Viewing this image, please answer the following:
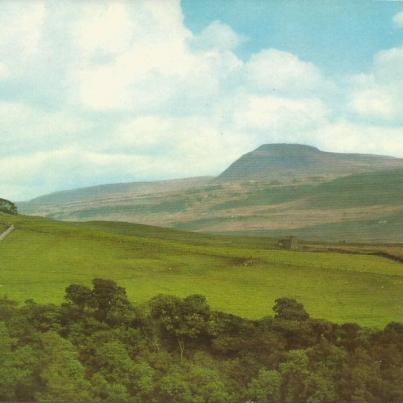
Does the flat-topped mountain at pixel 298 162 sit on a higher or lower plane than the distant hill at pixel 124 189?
higher

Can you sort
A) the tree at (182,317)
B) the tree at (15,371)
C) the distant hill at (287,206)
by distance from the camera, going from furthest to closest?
the distant hill at (287,206), the tree at (182,317), the tree at (15,371)

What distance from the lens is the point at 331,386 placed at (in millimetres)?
9414

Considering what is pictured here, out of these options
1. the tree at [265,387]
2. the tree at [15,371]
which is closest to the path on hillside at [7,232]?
the tree at [15,371]

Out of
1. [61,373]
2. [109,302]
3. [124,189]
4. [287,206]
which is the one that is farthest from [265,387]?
[124,189]

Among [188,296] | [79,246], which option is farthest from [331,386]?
[79,246]

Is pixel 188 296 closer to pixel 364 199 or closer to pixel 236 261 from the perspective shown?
pixel 236 261

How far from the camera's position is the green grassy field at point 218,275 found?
1182 centimetres

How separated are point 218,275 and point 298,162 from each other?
110 metres

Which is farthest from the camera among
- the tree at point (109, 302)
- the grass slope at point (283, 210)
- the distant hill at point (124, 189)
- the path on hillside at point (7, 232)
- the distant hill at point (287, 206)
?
the distant hill at point (124, 189)

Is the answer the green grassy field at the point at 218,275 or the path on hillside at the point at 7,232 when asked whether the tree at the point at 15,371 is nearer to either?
the green grassy field at the point at 218,275

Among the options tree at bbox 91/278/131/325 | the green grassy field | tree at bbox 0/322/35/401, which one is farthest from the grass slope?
tree at bbox 0/322/35/401

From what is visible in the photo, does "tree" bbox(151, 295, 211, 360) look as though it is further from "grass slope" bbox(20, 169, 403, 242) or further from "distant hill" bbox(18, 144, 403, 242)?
"grass slope" bbox(20, 169, 403, 242)

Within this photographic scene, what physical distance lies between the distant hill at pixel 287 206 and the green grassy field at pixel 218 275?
1869 centimetres

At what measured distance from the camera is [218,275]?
13.4 meters
